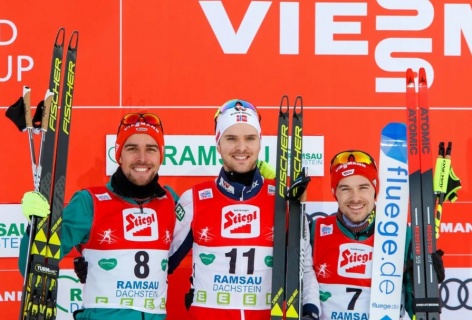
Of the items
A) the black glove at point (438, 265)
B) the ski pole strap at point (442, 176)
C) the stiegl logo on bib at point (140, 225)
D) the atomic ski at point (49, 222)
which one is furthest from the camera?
the ski pole strap at point (442, 176)

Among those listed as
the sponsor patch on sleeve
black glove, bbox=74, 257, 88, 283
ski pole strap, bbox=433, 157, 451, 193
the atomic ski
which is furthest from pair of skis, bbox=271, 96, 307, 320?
the atomic ski

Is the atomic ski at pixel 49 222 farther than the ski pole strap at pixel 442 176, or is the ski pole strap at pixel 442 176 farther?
the ski pole strap at pixel 442 176

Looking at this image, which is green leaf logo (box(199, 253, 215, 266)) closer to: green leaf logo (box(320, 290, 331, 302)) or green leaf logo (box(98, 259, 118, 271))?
green leaf logo (box(98, 259, 118, 271))

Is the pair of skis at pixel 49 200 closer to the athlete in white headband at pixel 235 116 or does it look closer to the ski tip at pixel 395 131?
the athlete in white headband at pixel 235 116

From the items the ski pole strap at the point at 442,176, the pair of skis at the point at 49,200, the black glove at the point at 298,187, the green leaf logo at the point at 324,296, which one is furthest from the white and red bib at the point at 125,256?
the ski pole strap at the point at 442,176

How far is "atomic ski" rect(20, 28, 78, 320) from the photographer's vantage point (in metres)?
3.38

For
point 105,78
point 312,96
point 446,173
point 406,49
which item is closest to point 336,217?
point 446,173

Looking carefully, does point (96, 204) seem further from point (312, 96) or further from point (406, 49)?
point (406, 49)

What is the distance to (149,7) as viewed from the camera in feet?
14.5

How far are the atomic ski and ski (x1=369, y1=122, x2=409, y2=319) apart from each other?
154cm

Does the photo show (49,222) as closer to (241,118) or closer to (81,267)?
(81,267)

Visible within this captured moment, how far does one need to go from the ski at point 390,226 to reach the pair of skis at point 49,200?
1544 millimetres

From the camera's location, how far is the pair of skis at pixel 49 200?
3.38 metres

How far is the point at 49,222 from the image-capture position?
3438 mm
